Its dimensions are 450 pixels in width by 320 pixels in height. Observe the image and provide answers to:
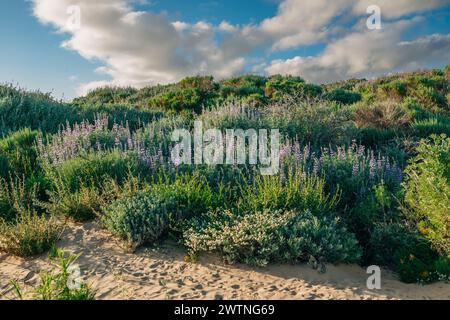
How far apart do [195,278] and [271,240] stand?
0.96 m

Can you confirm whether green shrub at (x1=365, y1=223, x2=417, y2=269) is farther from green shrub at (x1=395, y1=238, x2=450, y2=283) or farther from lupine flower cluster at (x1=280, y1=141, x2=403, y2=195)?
lupine flower cluster at (x1=280, y1=141, x2=403, y2=195)

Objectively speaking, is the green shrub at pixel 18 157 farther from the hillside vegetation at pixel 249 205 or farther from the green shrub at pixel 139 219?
the green shrub at pixel 139 219

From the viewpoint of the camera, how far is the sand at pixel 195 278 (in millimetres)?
4246

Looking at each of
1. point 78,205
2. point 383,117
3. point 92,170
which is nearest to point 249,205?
point 78,205

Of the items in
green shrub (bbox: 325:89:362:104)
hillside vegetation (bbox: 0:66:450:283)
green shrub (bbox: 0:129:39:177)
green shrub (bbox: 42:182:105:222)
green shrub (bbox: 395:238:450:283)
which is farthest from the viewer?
green shrub (bbox: 325:89:362:104)

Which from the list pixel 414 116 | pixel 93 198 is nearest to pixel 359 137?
pixel 414 116

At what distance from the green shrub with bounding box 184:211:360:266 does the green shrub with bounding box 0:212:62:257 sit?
1.70 metres

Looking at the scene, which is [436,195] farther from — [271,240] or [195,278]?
[195,278]

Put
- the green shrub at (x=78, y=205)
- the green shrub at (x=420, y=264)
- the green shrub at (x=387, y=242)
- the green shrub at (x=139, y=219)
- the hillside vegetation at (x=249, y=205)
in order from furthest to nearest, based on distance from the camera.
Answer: the green shrub at (x=78, y=205)
the green shrub at (x=387, y=242)
the green shrub at (x=139, y=219)
the hillside vegetation at (x=249, y=205)
the green shrub at (x=420, y=264)

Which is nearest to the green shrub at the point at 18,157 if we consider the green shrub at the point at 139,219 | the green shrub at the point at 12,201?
the green shrub at the point at 12,201

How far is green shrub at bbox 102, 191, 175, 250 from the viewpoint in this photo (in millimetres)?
5293

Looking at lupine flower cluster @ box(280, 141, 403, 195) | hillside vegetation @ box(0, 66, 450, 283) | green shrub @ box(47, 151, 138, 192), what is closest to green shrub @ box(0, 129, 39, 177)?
hillside vegetation @ box(0, 66, 450, 283)

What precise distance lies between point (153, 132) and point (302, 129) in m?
3.14

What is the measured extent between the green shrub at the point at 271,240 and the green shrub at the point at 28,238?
1.70 metres
